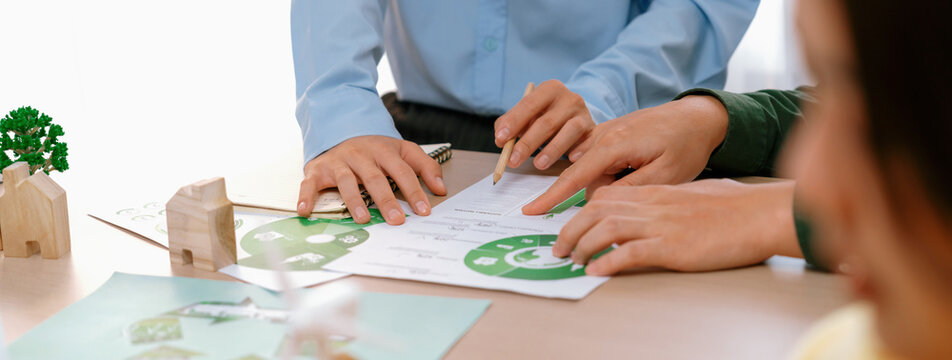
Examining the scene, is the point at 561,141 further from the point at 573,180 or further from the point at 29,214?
the point at 29,214

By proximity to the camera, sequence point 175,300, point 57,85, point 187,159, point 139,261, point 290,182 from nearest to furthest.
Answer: point 175,300 → point 139,261 → point 290,182 → point 187,159 → point 57,85

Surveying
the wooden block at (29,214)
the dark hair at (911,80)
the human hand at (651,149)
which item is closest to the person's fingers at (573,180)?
the human hand at (651,149)

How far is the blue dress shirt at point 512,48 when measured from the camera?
1.14m

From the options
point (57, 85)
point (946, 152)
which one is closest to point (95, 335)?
point (946, 152)

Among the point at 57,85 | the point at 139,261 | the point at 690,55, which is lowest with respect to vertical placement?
the point at 57,85

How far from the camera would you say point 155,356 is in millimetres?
514

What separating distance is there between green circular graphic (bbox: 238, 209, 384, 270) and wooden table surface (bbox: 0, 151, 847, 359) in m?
0.06

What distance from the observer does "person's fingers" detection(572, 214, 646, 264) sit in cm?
65

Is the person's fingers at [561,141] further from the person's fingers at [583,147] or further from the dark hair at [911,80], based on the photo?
the dark hair at [911,80]

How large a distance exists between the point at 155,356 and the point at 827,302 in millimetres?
491

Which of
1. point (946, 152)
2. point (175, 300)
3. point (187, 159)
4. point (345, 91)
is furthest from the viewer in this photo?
point (187, 159)

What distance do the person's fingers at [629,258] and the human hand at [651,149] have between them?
0.62ft

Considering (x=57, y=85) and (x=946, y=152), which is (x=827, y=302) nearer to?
(x=946, y=152)

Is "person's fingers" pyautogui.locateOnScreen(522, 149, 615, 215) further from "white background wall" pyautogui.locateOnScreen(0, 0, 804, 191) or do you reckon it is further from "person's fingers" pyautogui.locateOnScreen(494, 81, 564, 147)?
"white background wall" pyautogui.locateOnScreen(0, 0, 804, 191)
